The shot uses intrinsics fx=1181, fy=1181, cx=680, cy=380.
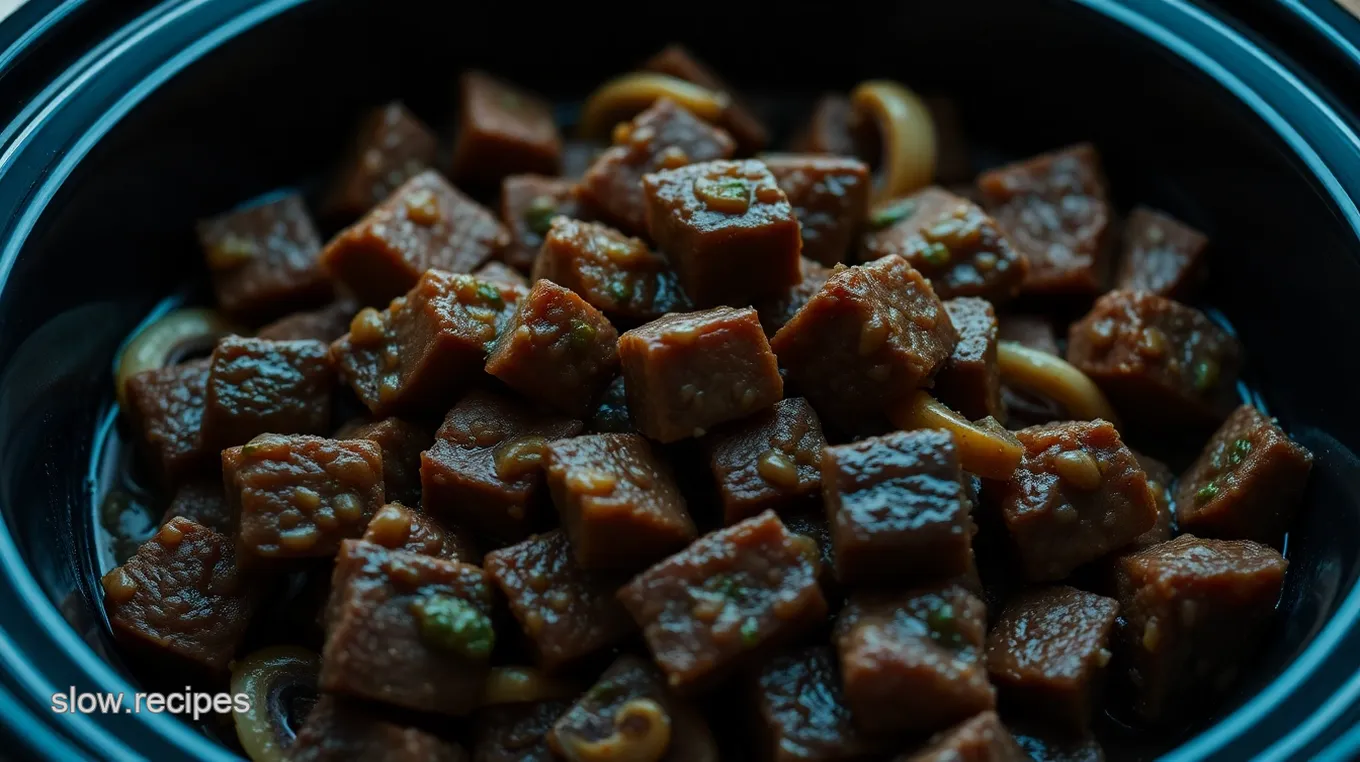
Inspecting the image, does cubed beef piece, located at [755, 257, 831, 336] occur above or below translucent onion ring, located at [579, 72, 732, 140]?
below

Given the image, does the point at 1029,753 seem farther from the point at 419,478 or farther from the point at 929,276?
the point at 419,478

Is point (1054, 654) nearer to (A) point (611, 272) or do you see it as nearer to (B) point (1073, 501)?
(B) point (1073, 501)

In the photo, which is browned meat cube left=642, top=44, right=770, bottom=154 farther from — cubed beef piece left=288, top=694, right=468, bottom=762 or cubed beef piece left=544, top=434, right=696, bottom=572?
cubed beef piece left=288, top=694, right=468, bottom=762

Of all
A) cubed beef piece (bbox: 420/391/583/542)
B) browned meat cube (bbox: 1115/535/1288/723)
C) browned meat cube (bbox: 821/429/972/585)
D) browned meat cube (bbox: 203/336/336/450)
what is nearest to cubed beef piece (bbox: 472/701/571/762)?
cubed beef piece (bbox: 420/391/583/542)

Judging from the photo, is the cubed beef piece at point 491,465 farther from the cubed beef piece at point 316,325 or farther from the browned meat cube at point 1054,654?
the browned meat cube at point 1054,654

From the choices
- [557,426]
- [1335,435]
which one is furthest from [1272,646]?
[557,426]

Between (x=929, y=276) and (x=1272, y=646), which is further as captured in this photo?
(x=929, y=276)

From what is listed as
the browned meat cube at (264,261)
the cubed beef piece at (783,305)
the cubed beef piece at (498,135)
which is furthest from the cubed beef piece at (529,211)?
the cubed beef piece at (783,305)
